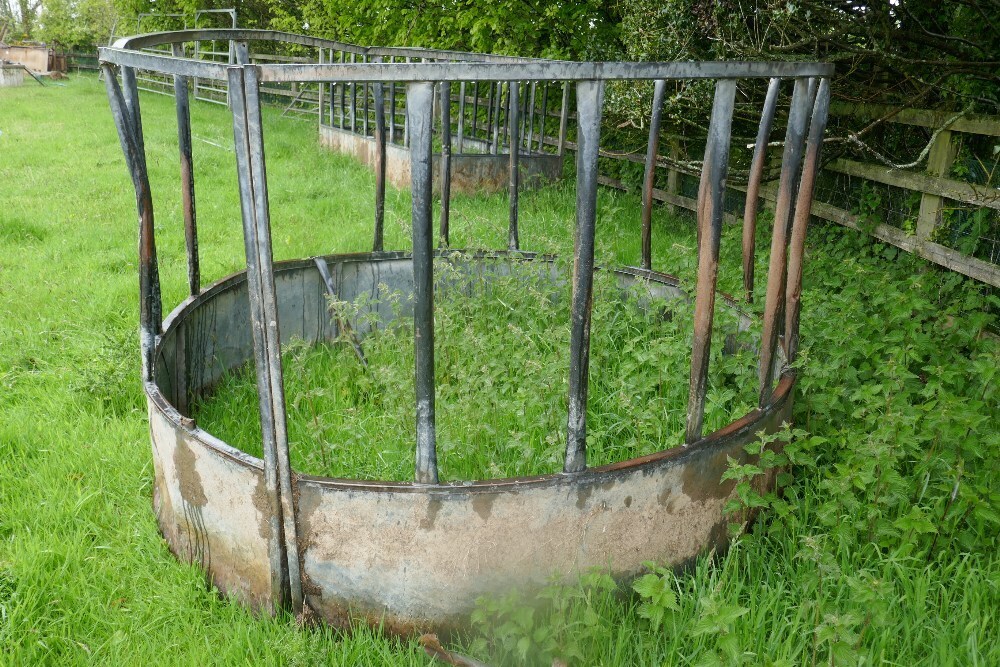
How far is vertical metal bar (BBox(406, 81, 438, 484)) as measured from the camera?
1929 millimetres

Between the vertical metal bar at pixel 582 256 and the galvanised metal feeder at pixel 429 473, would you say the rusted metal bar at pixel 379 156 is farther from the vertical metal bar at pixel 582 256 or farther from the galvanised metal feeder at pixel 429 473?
the vertical metal bar at pixel 582 256

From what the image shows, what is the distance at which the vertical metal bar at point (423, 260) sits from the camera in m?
1.93

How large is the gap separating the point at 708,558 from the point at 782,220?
1.06 metres

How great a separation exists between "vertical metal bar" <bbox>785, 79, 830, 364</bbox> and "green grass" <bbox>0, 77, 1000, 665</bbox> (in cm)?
42

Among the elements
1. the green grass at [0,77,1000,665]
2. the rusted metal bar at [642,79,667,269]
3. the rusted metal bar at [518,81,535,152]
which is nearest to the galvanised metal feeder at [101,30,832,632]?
the green grass at [0,77,1000,665]

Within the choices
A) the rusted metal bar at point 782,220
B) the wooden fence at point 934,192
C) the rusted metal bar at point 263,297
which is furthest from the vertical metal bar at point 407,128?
the wooden fence at point 934,192

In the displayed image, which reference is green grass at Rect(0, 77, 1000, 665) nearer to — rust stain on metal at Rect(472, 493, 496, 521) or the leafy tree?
rust stain on metal at Rect(472, 493, 496, 521)

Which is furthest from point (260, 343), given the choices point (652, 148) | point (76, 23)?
point (76, 23)

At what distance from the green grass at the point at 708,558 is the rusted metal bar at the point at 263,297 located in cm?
32

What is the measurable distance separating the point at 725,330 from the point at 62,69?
96.7 ft

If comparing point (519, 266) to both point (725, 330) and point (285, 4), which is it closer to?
point (725, 330)

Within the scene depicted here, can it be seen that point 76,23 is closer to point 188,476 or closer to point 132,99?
point 132,99

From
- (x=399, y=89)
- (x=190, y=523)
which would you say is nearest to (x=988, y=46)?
(x=190, y=523)

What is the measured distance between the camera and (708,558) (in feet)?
8.39
